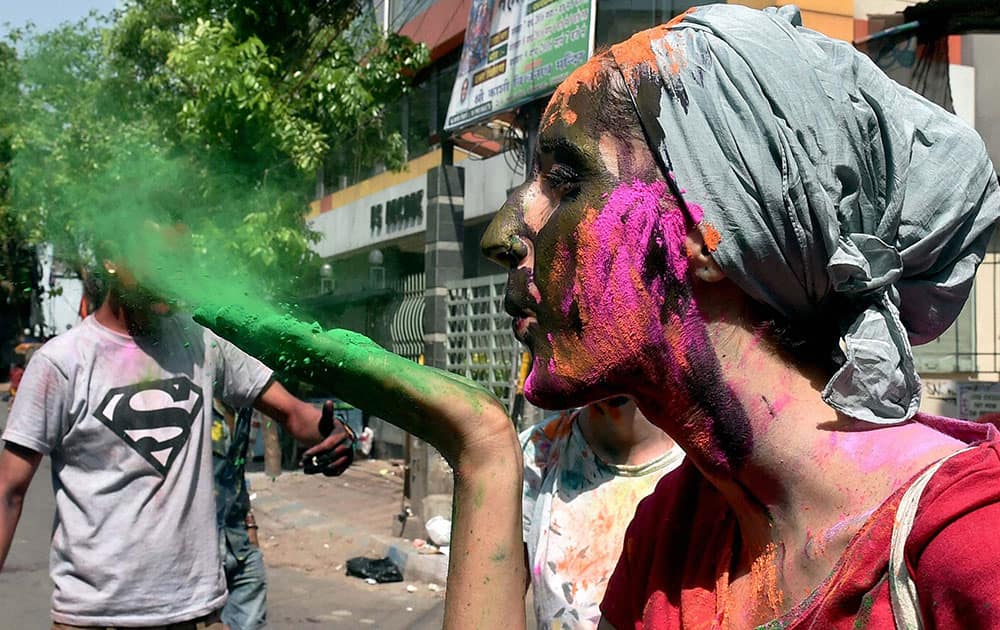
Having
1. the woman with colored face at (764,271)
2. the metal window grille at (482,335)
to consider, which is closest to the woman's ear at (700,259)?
the woman with colored face at (764,271)

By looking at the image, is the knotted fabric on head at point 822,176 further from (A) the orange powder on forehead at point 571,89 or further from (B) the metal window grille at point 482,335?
(B) the metal window grille at point 482,335

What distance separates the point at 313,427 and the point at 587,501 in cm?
127

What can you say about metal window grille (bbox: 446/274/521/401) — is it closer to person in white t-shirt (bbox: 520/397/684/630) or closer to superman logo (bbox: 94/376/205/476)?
superman logo (bbox: 94/376/205/476)

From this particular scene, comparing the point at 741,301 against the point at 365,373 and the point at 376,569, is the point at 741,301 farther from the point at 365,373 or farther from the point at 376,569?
the point at 376,569

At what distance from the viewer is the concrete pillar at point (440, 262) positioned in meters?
8.71

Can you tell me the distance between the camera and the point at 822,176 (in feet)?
3.52

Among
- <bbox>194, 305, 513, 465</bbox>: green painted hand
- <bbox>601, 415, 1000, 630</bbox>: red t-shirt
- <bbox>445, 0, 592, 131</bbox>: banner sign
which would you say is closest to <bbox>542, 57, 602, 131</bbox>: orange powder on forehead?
<bbox>194, 305, 513, 465</bbox>: green painted hand

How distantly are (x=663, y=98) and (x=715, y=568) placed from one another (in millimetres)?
615

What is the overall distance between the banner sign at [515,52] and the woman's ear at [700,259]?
20.1 feet

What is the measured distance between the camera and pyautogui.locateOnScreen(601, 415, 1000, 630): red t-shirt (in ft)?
2.84

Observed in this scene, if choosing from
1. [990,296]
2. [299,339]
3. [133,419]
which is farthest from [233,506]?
[990,296]

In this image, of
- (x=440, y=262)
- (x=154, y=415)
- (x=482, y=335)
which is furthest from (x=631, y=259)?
(x=440, y=262)

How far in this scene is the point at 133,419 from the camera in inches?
122

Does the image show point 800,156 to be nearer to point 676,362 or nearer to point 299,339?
point 676,362
